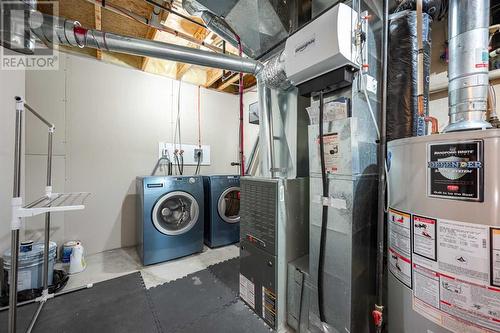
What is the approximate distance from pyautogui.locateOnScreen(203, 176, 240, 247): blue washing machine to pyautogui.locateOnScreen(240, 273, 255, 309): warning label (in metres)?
1.15

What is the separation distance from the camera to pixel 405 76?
1.20 metres

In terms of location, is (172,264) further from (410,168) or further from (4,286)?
(410,168)

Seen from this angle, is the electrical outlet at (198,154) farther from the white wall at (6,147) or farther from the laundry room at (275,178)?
the white wall at (6,147)

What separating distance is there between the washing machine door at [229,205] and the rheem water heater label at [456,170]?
7.63 ft

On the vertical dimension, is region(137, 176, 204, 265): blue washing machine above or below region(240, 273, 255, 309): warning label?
above

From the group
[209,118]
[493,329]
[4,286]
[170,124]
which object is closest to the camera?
[493,329]

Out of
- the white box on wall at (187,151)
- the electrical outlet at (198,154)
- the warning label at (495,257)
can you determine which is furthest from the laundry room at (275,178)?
the electrical outlet at (198,154)

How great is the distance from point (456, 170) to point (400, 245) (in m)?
0.41

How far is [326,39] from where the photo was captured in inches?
39.5

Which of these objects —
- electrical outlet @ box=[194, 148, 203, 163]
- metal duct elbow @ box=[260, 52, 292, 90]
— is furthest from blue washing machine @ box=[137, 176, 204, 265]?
metal duct elbow @ box=[260, 52, 292, 90]

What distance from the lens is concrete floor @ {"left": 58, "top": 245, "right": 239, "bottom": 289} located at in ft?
6.75

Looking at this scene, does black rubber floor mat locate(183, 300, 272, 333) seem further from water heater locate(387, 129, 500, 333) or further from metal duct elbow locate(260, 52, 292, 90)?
metal duct elbow locate(260, 52, 292, 90)

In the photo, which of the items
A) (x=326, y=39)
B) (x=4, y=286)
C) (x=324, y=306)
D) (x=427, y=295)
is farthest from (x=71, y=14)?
(x=427, y=295)

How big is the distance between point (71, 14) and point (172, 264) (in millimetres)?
3128
